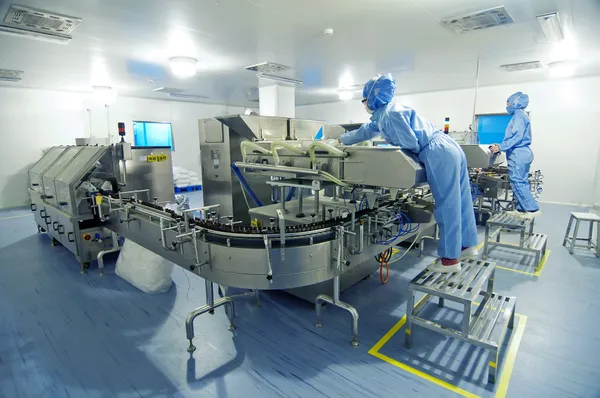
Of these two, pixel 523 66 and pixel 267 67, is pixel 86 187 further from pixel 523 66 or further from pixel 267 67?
pixel 523 66

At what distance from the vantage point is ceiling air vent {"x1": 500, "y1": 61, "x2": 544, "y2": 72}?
4.46 metres

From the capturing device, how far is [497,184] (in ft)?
13.4

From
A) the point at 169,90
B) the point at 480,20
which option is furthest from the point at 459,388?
the point at 169,90

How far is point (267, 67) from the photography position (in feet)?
14.8

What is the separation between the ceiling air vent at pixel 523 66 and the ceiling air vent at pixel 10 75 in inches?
293

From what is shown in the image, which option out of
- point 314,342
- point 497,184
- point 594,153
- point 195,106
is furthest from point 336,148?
point 195,106

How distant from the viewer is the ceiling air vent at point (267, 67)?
4380 mm

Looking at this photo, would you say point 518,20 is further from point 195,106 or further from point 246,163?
point 195,106

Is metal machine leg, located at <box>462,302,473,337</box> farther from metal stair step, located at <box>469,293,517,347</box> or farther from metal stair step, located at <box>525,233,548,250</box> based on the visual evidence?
metal stair step, located at <box>525,233,548,250</box>

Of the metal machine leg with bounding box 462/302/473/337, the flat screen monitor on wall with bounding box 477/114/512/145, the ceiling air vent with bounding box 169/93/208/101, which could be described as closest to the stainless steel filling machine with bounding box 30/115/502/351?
the metal machine leg with bounding box 462/302/473/337

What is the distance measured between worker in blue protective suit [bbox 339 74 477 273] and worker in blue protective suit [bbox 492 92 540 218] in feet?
8.97

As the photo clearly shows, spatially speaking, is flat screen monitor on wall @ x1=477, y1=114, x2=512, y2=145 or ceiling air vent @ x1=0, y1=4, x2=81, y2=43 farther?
flat screen monitor on wall @ x1=477, y1=114, x2=512, y2=145

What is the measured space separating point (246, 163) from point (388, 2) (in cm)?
169

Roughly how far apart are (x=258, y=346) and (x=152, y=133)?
7560 millimetres
